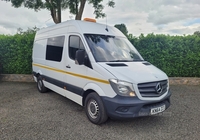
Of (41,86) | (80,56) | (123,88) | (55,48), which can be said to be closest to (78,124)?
(123,88)

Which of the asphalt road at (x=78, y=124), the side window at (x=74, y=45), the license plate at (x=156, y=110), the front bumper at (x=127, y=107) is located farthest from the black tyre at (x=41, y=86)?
the license plate at (x=156, y=110)

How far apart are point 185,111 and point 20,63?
8.22 meters

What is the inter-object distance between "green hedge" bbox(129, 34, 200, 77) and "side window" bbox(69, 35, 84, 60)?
459cm

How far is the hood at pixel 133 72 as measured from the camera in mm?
3219

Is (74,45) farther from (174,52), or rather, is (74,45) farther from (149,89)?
(174,52)

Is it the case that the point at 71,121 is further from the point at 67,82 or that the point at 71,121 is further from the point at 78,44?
the point at 78,44

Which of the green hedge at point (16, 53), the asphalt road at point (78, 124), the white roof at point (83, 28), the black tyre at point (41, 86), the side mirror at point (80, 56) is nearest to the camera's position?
the asphalt road at point (78, 124)

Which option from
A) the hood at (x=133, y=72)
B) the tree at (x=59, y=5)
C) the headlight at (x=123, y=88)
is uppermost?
the tree at (x=59, y=5)

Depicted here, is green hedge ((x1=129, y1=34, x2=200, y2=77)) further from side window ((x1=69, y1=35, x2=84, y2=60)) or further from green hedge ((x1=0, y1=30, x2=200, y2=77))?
side window ((x1=69, y1=35, x2=84, y2=60))

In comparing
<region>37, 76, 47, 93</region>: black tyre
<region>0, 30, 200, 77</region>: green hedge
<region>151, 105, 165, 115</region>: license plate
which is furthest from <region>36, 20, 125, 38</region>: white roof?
<region>0, 30, 200, 77</region>: green hedge

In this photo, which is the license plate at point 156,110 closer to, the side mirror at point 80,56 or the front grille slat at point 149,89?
the front grille slat at point 149,89

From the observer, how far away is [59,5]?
30.9 ft

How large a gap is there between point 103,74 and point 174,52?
5793 mm

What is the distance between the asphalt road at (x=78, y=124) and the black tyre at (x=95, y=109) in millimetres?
164
